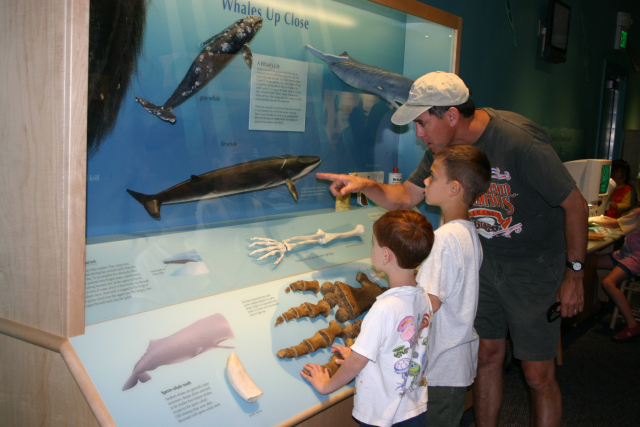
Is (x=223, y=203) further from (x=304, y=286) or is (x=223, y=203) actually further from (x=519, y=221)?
(x=519, y=221)

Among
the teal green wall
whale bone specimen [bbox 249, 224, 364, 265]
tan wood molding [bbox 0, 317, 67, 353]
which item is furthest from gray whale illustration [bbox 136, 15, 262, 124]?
the teal green wall

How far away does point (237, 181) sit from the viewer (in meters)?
2.14

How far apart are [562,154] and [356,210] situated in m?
3.90

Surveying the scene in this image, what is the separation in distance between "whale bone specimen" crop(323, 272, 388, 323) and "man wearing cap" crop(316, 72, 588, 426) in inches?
18.2

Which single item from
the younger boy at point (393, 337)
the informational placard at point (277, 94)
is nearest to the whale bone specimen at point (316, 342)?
the younger boy at point (393, 337)

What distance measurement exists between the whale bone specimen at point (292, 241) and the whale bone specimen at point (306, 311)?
0.29m

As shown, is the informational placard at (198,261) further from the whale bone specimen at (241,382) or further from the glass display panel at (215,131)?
the whale bone specimen at (241,382)

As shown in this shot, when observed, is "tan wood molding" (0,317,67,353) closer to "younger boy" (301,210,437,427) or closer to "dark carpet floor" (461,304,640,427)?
"younger boy" (301,210,437,427)

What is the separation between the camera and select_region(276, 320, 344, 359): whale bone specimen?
5.68ft

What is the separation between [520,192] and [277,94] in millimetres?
1243

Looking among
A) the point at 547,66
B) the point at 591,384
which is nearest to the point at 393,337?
the point at 591,384

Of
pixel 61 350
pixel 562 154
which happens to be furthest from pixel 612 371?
pixel 61 350

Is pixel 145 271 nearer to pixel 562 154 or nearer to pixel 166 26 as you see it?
pixel 166 26

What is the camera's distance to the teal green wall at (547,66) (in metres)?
3.80
